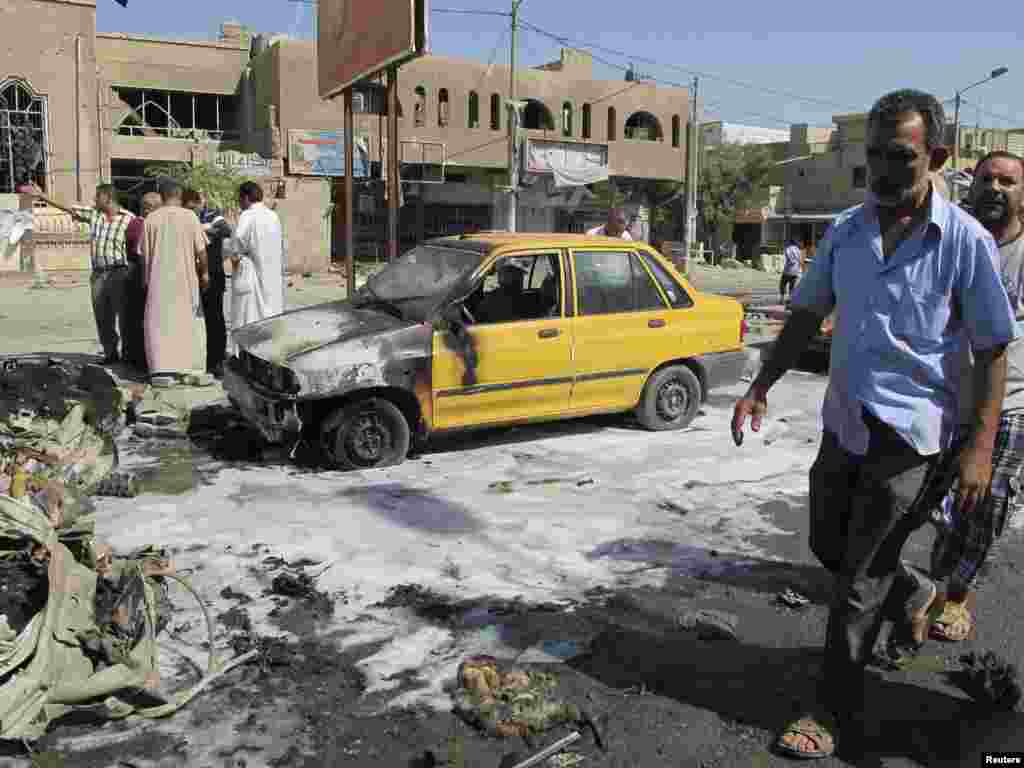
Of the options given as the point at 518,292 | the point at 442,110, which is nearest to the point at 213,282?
the point at 518,292

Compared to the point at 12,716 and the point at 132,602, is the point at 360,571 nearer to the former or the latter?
the point at 132,602

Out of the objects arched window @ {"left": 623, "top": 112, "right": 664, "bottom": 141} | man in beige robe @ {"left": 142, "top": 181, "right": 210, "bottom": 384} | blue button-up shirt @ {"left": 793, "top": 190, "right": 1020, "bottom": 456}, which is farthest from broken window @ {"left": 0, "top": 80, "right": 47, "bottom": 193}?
blue button-up shirt @ {"left": 793, "top": 190, "right": 1020, "bottom": 456}

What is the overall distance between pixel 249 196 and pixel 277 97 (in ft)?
87.2

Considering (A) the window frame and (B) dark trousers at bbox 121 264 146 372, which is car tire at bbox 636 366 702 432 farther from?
(B) dark trousers at bbox 121 264 146 372

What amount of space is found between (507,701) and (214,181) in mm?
30778

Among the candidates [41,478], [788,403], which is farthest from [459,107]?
[41,478]

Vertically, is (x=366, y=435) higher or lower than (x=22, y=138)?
lower

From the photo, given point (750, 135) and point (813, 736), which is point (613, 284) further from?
point (750, 135)

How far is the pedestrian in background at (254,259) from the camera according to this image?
8.93 metres

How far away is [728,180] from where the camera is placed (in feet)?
162

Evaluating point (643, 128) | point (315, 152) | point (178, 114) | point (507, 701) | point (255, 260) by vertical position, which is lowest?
point (507, 701)

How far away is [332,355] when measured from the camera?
6113mm

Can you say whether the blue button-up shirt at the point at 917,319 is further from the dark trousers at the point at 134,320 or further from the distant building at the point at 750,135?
the distant building at the point at 750,135

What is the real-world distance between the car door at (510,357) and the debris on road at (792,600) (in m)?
2.84
